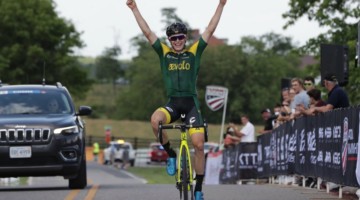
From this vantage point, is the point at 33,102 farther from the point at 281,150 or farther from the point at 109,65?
the point at 109,65

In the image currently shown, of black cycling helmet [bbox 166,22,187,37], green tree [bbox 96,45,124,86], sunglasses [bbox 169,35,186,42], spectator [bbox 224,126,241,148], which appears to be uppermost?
green tree [bbox 96,45,124,86]

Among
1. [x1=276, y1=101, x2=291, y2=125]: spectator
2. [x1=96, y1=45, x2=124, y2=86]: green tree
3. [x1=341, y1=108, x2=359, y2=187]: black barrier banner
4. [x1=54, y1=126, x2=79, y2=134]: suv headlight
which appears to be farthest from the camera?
[x1=96, y1=45, x2=124, y2=86]: green tree

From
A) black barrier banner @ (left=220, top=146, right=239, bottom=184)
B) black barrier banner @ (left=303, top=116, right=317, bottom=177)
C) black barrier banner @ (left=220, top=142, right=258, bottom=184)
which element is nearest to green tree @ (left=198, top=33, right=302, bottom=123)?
black barrier banner @ (left=220, top=146, right=239, bottom=184)

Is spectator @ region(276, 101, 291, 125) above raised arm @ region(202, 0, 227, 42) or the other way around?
the other way around

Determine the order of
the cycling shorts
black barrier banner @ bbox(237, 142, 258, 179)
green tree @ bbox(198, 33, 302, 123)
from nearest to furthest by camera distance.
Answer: the cycling shorts → black barrier banner @ bbox(237, 142, 258, 179) → green tree @ bbox(198, 33, 302, 123)

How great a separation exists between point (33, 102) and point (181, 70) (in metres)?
6.82

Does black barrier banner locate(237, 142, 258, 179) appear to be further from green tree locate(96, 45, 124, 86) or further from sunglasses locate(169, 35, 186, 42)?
green tree locate(96, 45, 124, 86)

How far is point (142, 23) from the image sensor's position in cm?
1317

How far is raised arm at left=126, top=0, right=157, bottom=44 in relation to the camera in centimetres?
1308

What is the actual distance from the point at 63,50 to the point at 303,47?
34.2 meters

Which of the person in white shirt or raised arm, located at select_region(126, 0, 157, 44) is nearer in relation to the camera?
raised arm, located at select_region(126, 0, 157, 44)

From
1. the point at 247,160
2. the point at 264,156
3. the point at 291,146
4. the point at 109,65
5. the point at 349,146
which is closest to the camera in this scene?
the point at 349,146

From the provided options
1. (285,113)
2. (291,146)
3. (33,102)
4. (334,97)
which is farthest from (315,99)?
(33,102)

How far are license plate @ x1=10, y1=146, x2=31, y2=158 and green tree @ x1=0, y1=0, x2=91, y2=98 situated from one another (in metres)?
52.3
